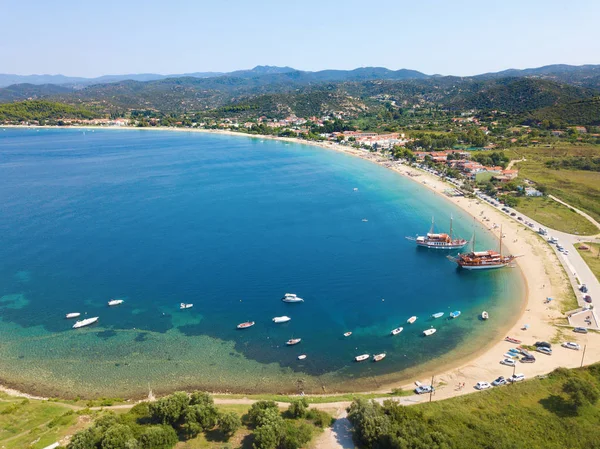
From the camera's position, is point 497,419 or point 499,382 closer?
point 497,419

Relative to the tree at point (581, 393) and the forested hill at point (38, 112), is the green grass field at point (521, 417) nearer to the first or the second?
the tree at point (581, 393)

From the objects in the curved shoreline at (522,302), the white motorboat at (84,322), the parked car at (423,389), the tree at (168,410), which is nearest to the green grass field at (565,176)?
the curved shoreline at (522,302)


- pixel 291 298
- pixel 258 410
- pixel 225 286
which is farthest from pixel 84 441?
pixel 225 286

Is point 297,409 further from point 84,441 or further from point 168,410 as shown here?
point 84,441

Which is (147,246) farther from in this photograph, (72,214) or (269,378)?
(269,378)

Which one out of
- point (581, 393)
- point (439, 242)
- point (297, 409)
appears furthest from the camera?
point (439, 242)

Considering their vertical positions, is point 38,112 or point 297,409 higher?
point 38,112
